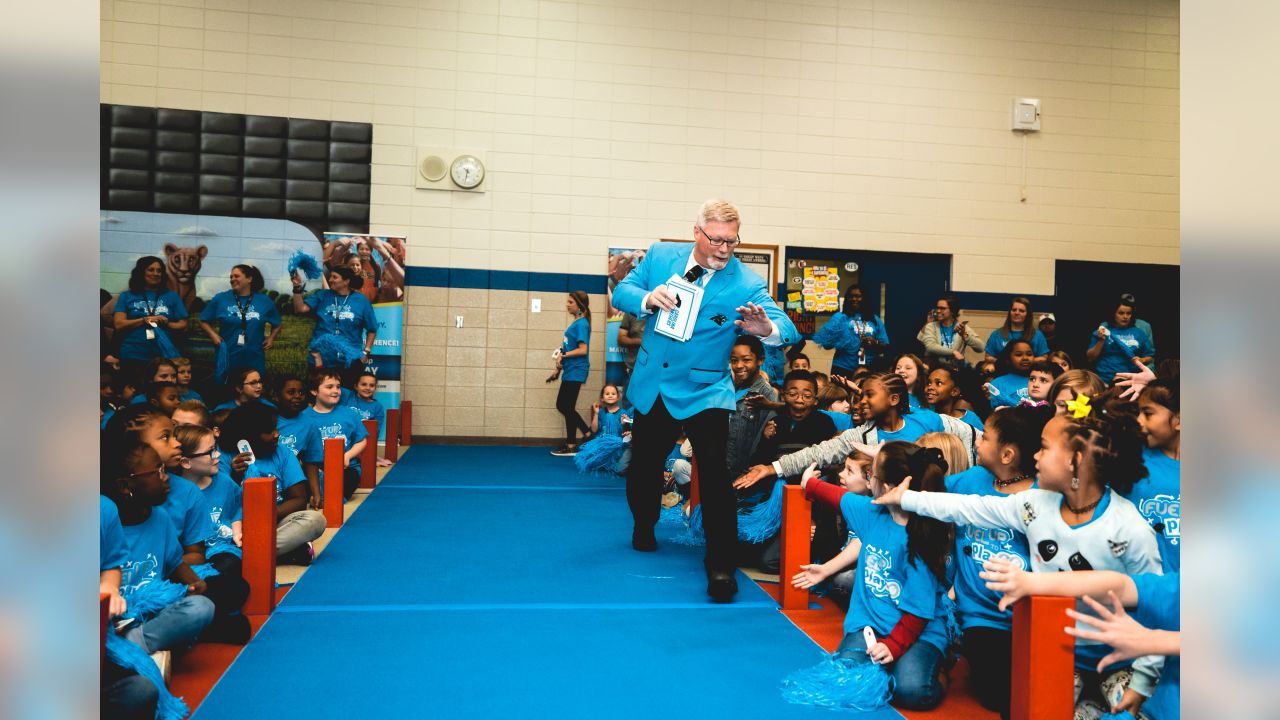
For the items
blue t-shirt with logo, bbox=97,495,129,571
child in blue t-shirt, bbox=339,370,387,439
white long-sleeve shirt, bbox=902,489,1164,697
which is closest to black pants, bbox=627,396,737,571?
white long-sleeve shirt, bbox=902,489,1164,697

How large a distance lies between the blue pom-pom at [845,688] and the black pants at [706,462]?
102 centimetres

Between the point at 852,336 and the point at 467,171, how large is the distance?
402 centimetres

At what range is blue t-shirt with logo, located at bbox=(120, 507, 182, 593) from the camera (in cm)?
267

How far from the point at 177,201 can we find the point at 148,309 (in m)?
1.26

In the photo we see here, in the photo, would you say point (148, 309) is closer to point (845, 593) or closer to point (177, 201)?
point (177, 201)

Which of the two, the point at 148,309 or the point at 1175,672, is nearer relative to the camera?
the point at 1175,672

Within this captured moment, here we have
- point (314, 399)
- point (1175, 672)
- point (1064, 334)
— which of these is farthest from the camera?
point (1064, 334)

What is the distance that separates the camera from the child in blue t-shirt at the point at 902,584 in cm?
271

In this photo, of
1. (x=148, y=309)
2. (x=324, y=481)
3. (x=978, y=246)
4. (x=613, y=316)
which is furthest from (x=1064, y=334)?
(x=148, y=309)

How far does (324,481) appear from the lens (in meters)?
4.93

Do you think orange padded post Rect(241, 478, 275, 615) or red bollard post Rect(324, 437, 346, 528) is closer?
orange padded post Rect(241, 478, 275, 615)

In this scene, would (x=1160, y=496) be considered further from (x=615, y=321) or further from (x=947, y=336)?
(x=615, y=321)

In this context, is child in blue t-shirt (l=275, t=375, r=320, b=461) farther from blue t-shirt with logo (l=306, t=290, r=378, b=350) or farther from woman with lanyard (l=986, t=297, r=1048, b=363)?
woman with lanyard (l=986, t=297, r=1048, b=363)

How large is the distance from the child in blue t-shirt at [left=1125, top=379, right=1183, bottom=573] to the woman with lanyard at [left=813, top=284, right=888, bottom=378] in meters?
5.22
